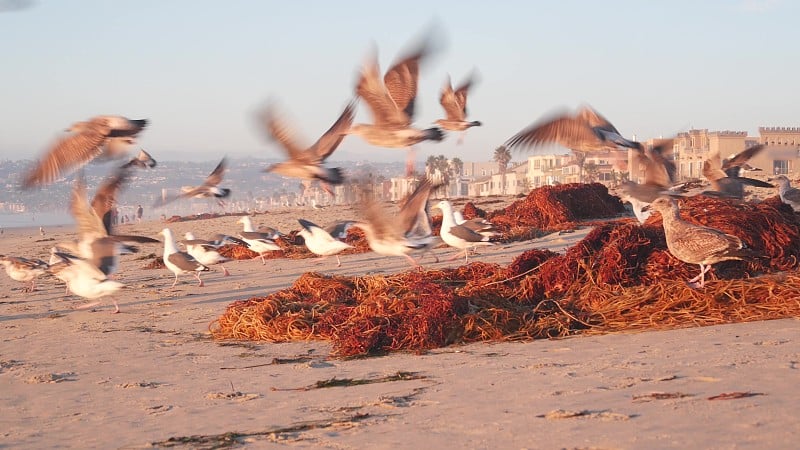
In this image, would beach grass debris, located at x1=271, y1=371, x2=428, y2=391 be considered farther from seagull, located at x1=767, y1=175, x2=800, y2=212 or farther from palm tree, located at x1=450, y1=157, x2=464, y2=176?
palm tree, located at x1=450, y1=157, x2=464, y2=176

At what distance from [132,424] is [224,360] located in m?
2.53

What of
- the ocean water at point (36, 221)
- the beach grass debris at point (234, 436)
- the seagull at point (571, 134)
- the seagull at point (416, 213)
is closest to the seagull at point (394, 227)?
the seagull at point (416, 213)

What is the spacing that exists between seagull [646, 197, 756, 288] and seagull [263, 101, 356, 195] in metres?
4.20

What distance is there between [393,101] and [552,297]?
343cm

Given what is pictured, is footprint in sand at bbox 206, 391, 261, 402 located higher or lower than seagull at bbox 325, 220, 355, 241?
lower

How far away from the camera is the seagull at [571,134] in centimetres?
1150

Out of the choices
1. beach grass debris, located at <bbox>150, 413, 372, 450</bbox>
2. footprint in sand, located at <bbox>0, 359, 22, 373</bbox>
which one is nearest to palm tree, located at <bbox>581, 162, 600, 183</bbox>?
footprint in sand, located at <bbox>0, 359, 22, 373</bbox>

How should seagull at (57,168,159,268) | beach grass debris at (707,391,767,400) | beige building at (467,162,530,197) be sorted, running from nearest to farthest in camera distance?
beach grass debris at (707,391,767,400), seagull at (57,168,159,268), beige building at (467,162,530,197)

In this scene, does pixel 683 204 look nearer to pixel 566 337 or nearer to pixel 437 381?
pixel 566 337

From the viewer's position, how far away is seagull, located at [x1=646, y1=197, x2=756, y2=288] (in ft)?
29.4

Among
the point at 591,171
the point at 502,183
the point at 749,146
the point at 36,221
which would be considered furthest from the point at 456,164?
the point at 749,146

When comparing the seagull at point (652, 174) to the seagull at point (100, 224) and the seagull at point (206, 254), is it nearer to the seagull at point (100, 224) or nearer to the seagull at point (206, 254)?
the seagull at point (100, 224)

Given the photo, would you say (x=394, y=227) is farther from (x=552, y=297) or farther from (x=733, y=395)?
(x=733, y=395)

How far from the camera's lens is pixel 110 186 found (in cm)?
1309
